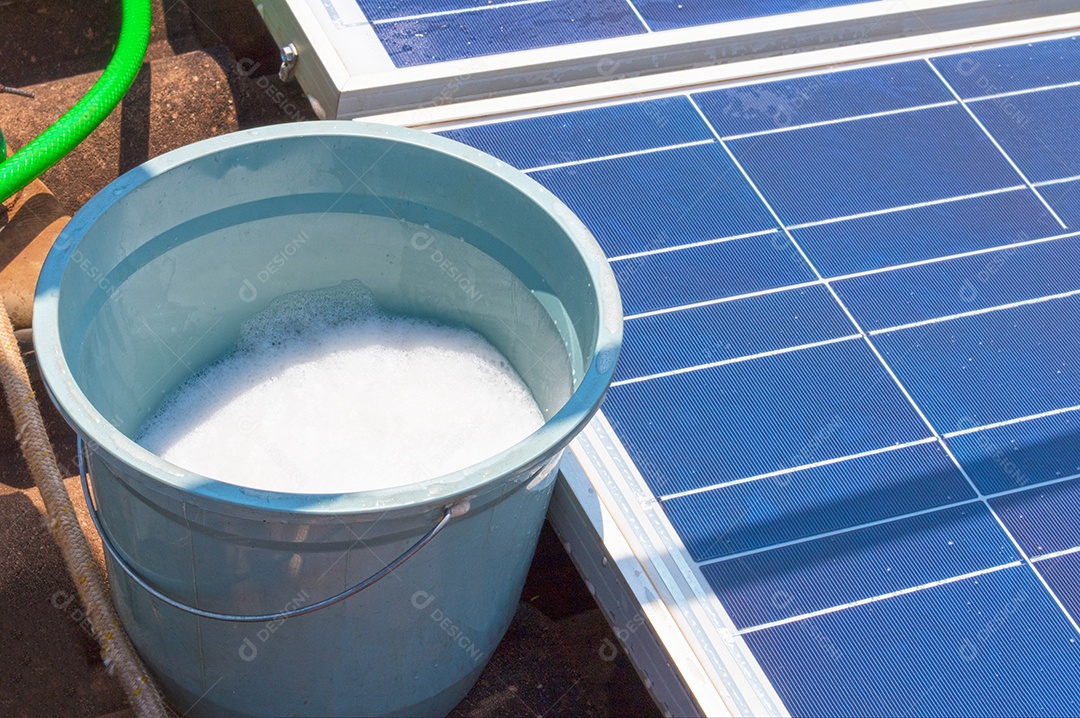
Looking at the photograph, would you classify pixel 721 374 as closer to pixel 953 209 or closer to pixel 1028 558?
pixel 1028 558

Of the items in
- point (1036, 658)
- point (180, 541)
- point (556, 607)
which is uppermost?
point (180, 541)

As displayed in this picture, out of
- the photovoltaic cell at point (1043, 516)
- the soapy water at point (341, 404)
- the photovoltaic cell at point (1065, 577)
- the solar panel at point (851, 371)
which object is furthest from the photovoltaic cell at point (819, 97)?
the photovoltaic cell at point (1065, 577)

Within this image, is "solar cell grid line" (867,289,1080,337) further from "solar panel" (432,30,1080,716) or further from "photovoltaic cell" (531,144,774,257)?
"photovoltaic cell" (531,144,774,257)

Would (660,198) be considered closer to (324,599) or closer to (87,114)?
(324,599)

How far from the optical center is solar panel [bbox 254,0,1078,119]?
445 cm

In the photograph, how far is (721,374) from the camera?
12.3 feet

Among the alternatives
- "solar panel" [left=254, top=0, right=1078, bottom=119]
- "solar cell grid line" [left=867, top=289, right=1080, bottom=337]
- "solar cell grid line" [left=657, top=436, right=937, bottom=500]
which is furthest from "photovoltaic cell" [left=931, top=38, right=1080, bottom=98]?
"solar cell grid line" [left=657, top=436, right=937, bottom=500]

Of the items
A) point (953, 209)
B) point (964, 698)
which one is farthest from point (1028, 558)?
point (953, 209)

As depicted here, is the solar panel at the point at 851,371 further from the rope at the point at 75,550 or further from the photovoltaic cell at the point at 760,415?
the rope at the point at 75,550

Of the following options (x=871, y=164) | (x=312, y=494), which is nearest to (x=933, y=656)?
(x=312, y=494)

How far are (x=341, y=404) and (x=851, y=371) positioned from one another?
5.85 feet

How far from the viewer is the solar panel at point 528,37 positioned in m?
4.45

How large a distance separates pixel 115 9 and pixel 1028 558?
610 centimetres

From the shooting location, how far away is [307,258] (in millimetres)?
3652
